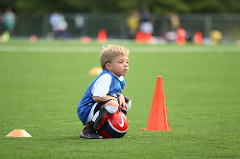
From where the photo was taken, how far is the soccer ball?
264 inches

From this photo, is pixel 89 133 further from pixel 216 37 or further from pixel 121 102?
pixel 216 37

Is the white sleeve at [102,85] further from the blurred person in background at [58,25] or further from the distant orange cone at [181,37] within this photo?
the blurred person in background at [58,25]

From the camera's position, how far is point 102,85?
6.64 meters

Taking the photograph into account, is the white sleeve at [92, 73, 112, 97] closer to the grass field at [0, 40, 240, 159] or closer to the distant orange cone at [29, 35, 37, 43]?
the grass field at [0, 40, 240, 159]

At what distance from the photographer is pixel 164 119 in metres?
7.48

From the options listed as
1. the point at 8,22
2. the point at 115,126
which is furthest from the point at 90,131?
the point at 8,22

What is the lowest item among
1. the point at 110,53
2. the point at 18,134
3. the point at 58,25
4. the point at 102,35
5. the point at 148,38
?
the point at 102,35

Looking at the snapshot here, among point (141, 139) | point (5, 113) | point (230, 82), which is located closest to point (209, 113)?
point (141, 139)

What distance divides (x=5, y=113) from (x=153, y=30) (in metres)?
36.2

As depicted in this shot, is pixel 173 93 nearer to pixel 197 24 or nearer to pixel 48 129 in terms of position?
pixel 48 129

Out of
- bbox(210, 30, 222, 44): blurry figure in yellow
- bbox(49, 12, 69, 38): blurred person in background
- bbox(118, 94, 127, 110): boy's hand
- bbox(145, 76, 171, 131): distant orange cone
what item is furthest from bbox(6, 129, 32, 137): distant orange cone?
bbox(49, 12, 69, 38): blurred person in background

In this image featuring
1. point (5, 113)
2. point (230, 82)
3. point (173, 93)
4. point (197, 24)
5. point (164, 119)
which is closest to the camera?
point (164, 119)

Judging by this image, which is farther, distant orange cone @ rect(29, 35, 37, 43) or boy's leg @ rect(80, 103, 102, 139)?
distant orange cone @ rect(29, 35, 37, 43)

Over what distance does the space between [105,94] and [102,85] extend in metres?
0.12
